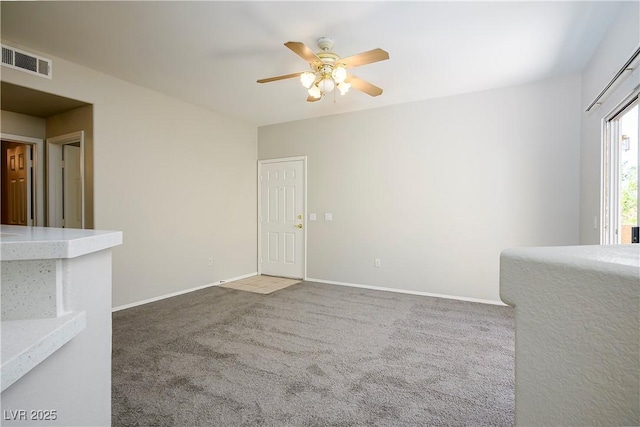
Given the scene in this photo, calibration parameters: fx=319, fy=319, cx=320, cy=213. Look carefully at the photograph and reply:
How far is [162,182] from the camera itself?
13.9 ft

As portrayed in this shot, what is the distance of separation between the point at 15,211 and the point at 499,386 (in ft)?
20.5

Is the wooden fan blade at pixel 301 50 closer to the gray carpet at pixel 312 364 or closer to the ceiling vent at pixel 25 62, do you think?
→ the gray carpet at pixel 312 364

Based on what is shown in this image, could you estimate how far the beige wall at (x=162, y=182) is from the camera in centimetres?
359

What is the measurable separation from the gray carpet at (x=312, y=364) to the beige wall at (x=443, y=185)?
767 mm

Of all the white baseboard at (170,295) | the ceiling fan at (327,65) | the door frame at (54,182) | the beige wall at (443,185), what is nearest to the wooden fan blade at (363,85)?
the ceiling fan at (327,65)

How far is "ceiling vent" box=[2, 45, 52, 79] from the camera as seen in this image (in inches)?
113

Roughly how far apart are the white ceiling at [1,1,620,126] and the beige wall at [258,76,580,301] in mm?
478

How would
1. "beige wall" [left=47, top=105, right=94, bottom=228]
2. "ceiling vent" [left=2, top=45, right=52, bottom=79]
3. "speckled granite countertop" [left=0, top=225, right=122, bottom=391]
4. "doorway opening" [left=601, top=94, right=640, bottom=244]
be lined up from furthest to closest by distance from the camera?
1. "beige wall" [left=47, top=105, right=94, bottom=228]
2. "ceiling vent" [left=2, top=45, right=52, bottom=79]
3. "doorway opening" [left=601, top=94, right=640, bottom=244]
4. "speckled granite countertop" [left=0, top=225, right=122, bottom=391]

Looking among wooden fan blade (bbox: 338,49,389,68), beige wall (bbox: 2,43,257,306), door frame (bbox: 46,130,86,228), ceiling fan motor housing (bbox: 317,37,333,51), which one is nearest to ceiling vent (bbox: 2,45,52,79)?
beige wall (bbox: 2,43,257,306)

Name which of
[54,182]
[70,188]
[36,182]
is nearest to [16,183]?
[36,182]

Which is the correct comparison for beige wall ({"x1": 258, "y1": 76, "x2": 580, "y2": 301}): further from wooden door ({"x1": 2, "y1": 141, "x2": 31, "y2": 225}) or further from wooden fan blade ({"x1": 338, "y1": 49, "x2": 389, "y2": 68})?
wooden door ({"x1": 2, "y1": 141, "x2": 31, "y2": 225})

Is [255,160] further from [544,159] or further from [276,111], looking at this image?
[544,159]

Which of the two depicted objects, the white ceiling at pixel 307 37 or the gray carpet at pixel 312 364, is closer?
the gray carpet at pixel 312 364

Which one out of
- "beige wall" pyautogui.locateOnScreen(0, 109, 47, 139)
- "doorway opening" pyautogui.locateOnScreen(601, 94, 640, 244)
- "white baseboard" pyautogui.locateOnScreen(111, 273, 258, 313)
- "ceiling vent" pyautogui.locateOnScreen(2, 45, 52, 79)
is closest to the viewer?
"doorway opening" pyautogui.locateOnScreen(601, 94, 640, 244)
